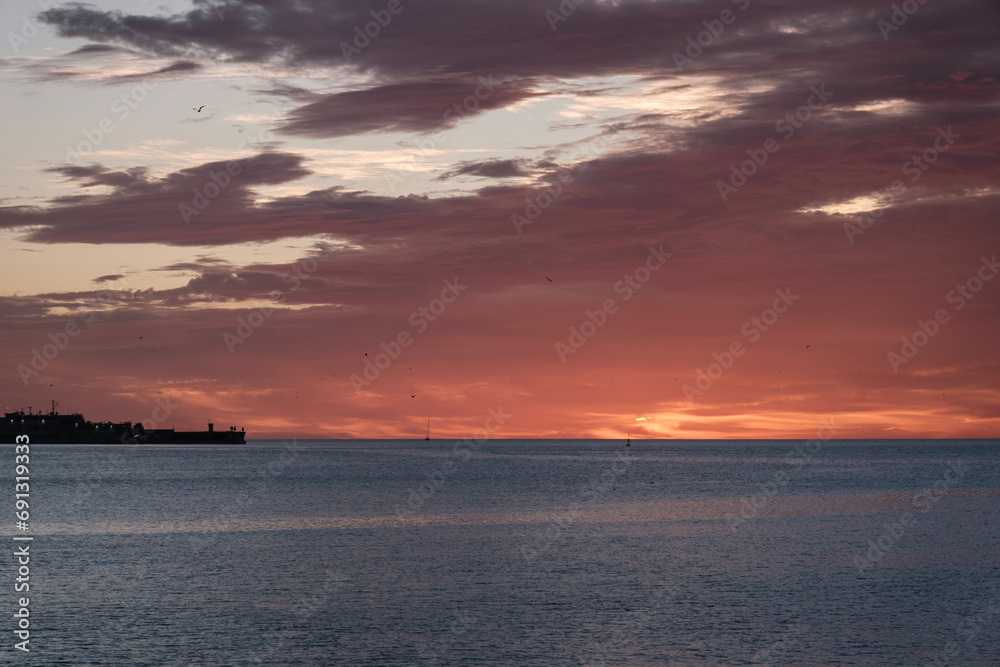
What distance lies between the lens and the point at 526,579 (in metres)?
64.6

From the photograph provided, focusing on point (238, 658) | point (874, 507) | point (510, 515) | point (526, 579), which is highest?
point (238, 658)

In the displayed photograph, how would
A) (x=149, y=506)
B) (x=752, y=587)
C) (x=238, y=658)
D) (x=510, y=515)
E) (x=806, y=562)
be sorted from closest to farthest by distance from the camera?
(x=238, y=658), (x=752, y=587), (x=806, y=562), (x=510, y=515), (x=149, y=506)

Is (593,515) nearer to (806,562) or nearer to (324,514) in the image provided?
(324,514)

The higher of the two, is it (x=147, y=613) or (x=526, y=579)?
(x=147, y=613)

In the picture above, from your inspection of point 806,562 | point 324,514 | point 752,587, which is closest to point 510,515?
point 324,514

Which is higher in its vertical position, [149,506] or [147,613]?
[147,613]

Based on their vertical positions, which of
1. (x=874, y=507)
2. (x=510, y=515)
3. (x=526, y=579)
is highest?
(x=526, y=579)

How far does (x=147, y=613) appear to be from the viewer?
52688 millimetres

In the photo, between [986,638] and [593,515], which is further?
[593,515]

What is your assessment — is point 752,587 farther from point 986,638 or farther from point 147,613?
point 147,613

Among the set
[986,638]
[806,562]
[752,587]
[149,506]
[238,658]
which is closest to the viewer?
[238,658]

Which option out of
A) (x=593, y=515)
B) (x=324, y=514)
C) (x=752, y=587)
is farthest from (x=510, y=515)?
(x=752, y=587)

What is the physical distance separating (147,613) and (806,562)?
160 ft

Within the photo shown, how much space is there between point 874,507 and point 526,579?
3097 inches
